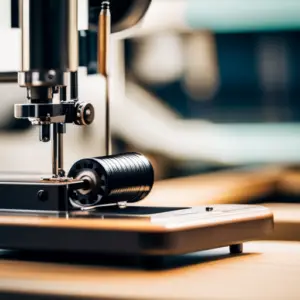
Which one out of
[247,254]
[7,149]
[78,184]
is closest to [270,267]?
[247,254]

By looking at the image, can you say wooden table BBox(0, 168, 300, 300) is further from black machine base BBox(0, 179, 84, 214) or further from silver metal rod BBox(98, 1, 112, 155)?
silver metal rod BBox(98, 1, 112, 155)

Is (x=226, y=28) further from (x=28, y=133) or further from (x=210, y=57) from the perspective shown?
(x=28, y=133)

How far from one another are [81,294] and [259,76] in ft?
4.28

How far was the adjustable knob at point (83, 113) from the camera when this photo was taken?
103cm

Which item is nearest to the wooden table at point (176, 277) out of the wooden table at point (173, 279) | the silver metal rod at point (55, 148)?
the wooden table at point (173, 279)

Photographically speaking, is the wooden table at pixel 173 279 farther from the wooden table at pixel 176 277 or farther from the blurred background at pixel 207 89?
the blurred background at pixel 207 89

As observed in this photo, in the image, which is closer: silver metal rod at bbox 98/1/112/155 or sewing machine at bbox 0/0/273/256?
sewing machine at bbox 0/0/273/256

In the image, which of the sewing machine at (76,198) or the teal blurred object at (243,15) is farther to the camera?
the teal blurred object at (243,15)

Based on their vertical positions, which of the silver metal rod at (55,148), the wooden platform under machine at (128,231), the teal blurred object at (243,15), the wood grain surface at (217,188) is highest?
the teal blurred object at (243,15)

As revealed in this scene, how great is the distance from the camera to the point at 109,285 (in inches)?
32.6

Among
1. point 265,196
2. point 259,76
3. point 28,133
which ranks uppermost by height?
Answer: point 259,76

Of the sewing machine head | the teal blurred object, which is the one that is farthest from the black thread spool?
the teal blurred object

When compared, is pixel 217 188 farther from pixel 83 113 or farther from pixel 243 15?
pixel 83 113

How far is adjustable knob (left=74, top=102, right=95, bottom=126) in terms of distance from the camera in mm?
1031
